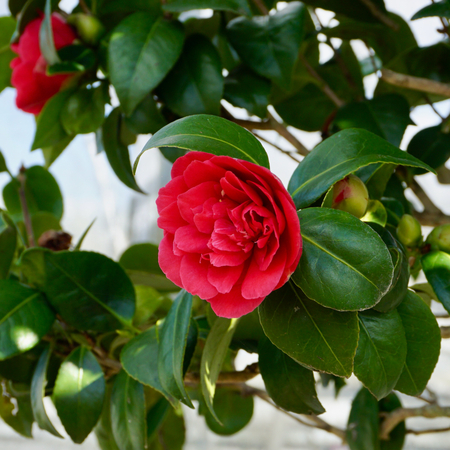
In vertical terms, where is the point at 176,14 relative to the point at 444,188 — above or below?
above

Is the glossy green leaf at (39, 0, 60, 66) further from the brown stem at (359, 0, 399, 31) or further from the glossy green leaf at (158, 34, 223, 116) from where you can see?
the brown stem at (359, 0, 399, 31)

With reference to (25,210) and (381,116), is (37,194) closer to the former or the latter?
(25,210)

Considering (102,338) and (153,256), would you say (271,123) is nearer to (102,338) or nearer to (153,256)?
(153,256)

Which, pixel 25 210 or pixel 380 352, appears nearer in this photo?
pixel 380 352

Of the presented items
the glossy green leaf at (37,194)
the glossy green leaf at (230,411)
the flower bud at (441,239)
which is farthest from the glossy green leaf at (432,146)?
the glossy green leaf at (37,194)

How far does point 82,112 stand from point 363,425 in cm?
58

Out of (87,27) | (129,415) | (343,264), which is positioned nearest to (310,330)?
(343,264)

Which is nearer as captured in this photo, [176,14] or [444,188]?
[176,14]

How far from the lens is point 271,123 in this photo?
696 mm

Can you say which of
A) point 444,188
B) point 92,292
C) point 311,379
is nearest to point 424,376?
point 311,379

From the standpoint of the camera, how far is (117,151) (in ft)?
2.28

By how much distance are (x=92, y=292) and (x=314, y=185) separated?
1.04 feet

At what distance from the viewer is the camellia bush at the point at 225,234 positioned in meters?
0.31

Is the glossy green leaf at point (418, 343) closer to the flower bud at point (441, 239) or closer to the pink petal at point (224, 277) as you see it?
the flower bud at point (441, 239)
